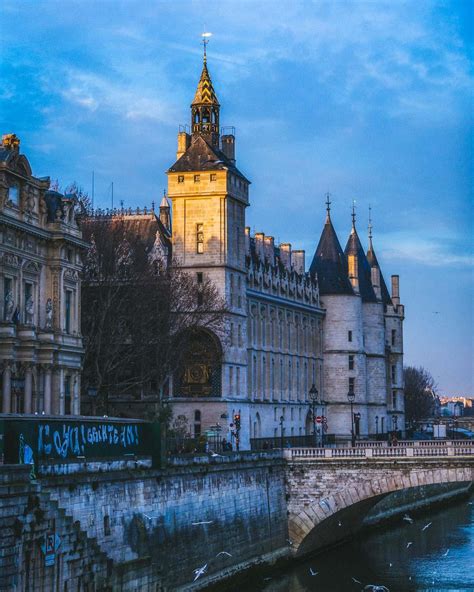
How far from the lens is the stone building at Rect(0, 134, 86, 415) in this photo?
2293 inches

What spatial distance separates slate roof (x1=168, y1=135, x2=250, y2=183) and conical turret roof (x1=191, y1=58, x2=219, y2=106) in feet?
15.8

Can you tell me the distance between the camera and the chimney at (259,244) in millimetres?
102062

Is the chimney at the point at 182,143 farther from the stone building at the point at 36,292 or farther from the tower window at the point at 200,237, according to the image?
the stone building at the point at 36,292

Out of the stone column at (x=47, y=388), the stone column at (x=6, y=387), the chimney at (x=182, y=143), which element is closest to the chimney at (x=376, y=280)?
the chimney at (x=182, y=143)

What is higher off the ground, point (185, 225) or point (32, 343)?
point (185, 225)

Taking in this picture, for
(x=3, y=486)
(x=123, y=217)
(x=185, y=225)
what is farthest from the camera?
(x=123, y=217)

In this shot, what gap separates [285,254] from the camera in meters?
111

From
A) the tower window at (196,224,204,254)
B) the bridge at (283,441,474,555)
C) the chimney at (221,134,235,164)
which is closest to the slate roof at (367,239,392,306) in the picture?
the chimney at (221,134,235,164)

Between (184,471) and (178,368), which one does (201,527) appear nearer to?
(184,471)

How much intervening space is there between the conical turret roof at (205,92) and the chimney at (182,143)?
8.59 feet

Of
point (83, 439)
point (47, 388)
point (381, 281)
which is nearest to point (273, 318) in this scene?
point (381, 281)

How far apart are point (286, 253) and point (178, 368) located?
32948 millimetres

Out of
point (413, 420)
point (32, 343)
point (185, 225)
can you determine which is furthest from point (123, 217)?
point (413, 420)

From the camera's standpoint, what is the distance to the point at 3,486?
36125 millimetres
